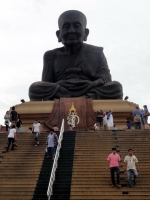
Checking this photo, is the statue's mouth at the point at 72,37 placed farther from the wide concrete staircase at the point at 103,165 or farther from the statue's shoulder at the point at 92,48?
the wide concrete staircase at the point at 103,165

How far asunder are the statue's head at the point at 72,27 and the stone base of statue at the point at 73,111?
12.4 feet

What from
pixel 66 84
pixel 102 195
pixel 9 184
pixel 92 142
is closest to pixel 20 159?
pixel 9 184

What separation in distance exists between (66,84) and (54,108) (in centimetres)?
195

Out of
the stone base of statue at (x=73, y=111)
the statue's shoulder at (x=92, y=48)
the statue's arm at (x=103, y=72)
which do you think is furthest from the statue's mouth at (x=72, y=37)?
the stone base of statue at (x=73, y=111)

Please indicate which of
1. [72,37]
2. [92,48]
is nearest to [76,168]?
[72,37]

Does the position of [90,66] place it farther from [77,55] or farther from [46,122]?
[46,122]

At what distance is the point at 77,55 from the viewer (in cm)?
2002

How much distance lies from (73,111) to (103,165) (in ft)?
23.1

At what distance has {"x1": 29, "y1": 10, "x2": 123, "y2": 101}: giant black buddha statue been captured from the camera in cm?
1816

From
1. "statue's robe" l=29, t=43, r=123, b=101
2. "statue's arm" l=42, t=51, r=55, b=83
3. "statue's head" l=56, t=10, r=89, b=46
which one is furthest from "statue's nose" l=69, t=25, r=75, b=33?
"statue's arm" l=42, t=51, r=55, b=83

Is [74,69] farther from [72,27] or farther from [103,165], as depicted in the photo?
[103,165]

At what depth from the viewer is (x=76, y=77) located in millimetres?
19234

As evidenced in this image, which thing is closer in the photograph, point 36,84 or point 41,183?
point 41,183

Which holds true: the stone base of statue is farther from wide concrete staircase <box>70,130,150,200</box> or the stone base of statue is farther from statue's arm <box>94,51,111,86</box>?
A: wide concrete staircase <box>70,130,150,200</box>
